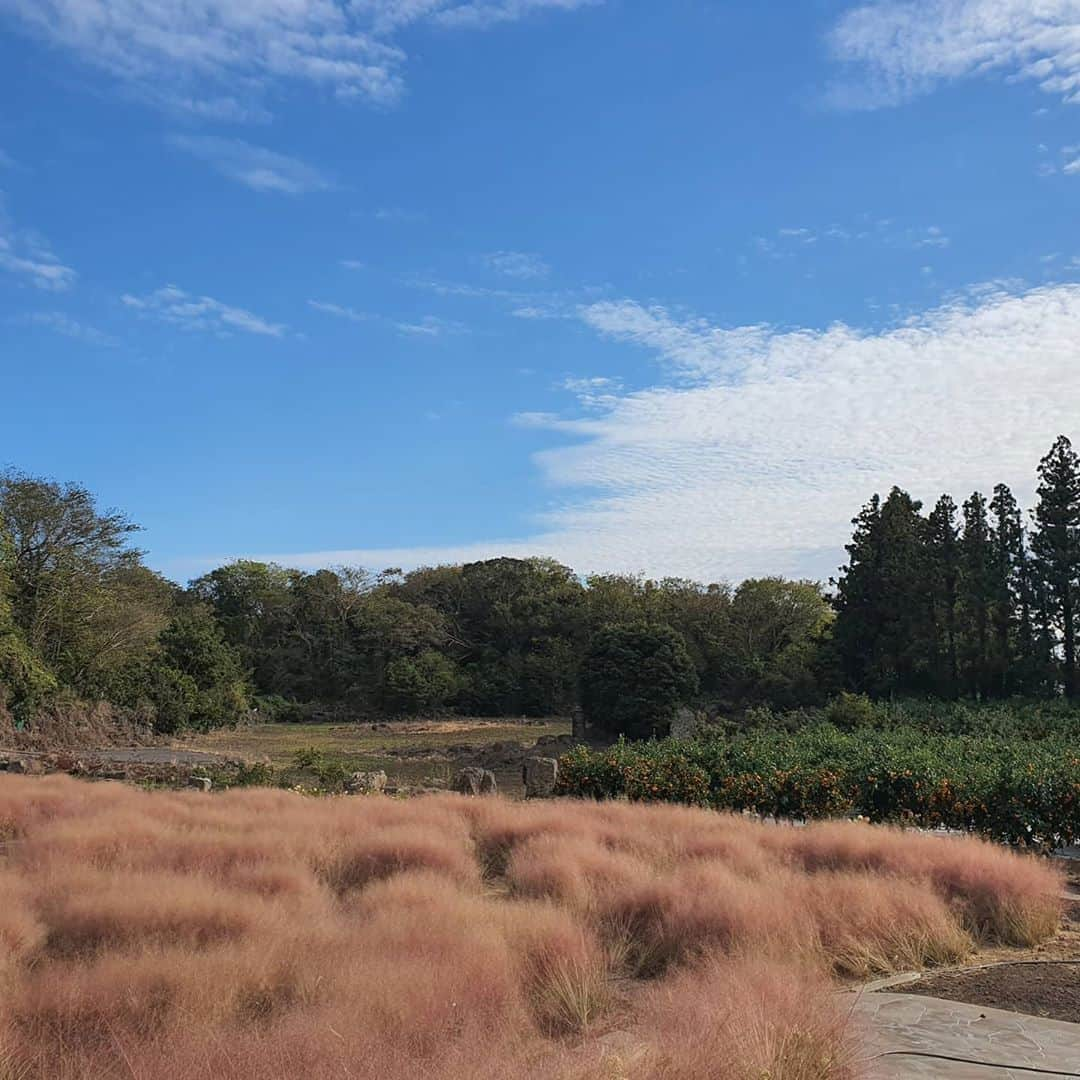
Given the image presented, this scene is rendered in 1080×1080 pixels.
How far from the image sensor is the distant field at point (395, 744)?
17.7 meters

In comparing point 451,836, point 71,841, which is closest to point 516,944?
point 451,836

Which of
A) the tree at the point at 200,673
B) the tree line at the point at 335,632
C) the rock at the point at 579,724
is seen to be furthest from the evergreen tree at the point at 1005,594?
the tree at the point at 200,673

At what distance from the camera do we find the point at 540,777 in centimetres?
1413

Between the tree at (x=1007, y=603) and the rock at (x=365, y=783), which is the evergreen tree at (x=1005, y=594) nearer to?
the tree at (x=1007, y=603)

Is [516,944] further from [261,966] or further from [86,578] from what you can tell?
[86,578]

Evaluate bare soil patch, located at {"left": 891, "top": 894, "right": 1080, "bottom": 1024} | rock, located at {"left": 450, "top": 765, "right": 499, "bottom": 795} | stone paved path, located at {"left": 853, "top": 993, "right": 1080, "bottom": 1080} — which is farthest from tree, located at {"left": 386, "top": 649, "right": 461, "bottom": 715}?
stone paved path, located at {"left": 853, "top": 993, "right": 1080, "bottom": 1080}

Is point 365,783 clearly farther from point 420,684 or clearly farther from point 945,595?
point 420,684

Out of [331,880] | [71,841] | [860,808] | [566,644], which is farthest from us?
[566,644]

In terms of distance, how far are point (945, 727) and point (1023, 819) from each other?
9147 mm

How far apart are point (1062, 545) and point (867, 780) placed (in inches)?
731

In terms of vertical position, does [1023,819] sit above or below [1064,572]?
below

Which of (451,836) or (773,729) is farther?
(773,729)

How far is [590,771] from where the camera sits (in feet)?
41.1

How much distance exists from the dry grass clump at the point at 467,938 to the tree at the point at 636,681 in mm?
13975
